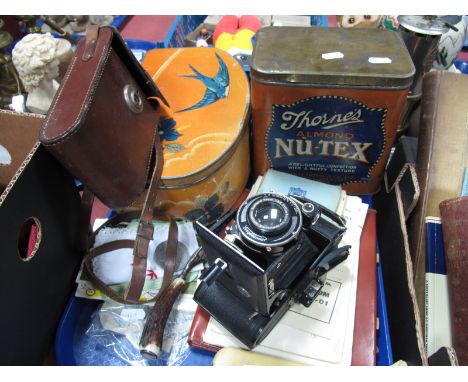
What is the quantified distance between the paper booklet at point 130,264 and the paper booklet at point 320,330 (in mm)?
148

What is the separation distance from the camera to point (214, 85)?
2.72ft

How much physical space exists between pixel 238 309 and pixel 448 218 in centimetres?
41

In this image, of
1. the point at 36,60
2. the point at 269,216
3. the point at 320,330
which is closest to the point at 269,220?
the point at 269,216

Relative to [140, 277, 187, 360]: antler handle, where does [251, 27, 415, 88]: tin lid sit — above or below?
above

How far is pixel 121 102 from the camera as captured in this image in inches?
25.6

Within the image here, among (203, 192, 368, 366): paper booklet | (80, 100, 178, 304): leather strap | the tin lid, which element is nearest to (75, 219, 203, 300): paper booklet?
(80, 100, 178, 304): leather strap

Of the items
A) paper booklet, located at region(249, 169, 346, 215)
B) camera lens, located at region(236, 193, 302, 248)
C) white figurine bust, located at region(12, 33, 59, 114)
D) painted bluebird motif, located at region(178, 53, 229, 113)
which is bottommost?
paper booklet, located at region(249, 169, 346, 215)

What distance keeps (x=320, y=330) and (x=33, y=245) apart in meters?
0.50

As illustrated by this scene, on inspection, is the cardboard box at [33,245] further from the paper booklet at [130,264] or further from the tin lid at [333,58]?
the tin lid at [333,58]

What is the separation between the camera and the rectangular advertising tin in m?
0.64

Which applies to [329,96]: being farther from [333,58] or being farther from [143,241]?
[143,241]

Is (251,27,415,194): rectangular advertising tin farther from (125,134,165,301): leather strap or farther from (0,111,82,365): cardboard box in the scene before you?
(0,111,82,365): cardboard box

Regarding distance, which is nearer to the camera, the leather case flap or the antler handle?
the leather case flap

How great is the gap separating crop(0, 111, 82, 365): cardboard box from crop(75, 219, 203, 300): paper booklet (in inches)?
1.7
